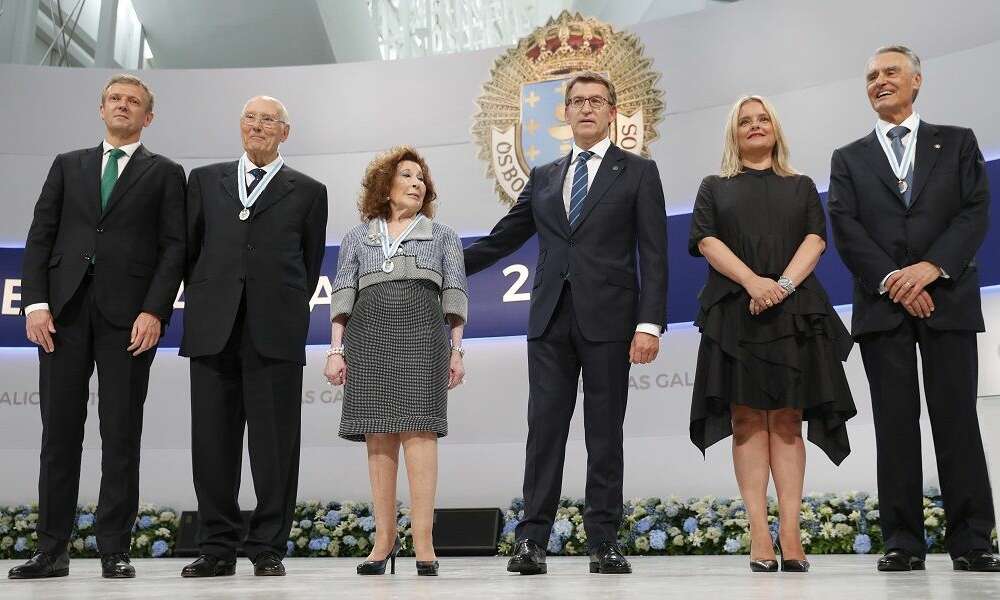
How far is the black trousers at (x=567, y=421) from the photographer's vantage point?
9.80ft

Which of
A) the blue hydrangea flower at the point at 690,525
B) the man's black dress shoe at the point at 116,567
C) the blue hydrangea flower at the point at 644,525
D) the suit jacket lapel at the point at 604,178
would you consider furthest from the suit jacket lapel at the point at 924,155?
the man's black dress shoe at the point at 116,567

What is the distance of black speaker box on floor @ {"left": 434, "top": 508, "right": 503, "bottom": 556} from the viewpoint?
17.0 feet

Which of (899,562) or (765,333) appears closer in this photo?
(899,562)

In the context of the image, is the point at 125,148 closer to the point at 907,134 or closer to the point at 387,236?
the point at 387,236

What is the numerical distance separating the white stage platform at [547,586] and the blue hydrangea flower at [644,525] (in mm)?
1976

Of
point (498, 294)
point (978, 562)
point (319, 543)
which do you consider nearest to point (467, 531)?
point (319, 543)

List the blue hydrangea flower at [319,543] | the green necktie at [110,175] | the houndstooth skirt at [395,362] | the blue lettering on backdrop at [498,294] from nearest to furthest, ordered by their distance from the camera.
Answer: the houndstooth skirt at [395,362], the green necktie at [110,175], the blue hydrangea flower at [319,543], the blue lettering on backdrop at [498,294]

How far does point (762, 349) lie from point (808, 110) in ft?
9.09

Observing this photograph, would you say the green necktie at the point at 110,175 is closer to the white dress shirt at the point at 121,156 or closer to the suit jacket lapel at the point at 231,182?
the white dress shirt at the point at 121,156

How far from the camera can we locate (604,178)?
125 inches

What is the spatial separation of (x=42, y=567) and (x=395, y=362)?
3.83 ft

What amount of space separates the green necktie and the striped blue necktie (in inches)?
57.1

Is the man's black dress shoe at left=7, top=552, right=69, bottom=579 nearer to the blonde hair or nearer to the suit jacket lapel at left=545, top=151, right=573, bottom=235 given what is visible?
the suit jacket lapel at left=545, top=151, right=573, bottom=235

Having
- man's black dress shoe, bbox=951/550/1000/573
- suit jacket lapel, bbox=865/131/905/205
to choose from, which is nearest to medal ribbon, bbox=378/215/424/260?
suit jacket lapel, bbox=865/131/905/205
